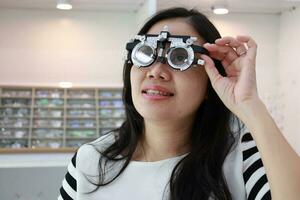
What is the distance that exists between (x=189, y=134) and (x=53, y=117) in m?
1.07

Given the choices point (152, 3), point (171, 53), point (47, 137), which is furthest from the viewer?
point (47, 137)

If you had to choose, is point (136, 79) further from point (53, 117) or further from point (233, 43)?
point (53, 117)

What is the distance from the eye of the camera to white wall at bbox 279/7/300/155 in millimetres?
1691

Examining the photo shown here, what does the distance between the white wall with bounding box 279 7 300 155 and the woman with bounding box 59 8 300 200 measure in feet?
3.25

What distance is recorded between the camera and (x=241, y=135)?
78 centimetres

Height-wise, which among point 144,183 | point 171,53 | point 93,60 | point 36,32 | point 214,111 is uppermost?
point 36,32

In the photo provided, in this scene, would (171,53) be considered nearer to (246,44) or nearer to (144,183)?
(246,44)

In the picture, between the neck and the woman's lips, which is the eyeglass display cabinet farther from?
the woman's lips

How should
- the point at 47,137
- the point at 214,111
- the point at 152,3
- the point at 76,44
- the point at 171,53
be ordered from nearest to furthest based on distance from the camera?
the point at 171,53
the point at 214,111
the point at 152,3
the point at 47,137
the point at 76,44

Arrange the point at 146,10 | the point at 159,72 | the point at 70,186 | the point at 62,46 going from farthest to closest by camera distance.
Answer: the point at 62,46 → the point at 146,10 → the point at 70,186 → the point at 159,72

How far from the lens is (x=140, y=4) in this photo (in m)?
1.75

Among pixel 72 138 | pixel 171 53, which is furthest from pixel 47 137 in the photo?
pixel 171 53

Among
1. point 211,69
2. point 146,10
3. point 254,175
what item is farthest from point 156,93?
point 146,10

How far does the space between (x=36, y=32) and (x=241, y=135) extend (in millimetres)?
1335
